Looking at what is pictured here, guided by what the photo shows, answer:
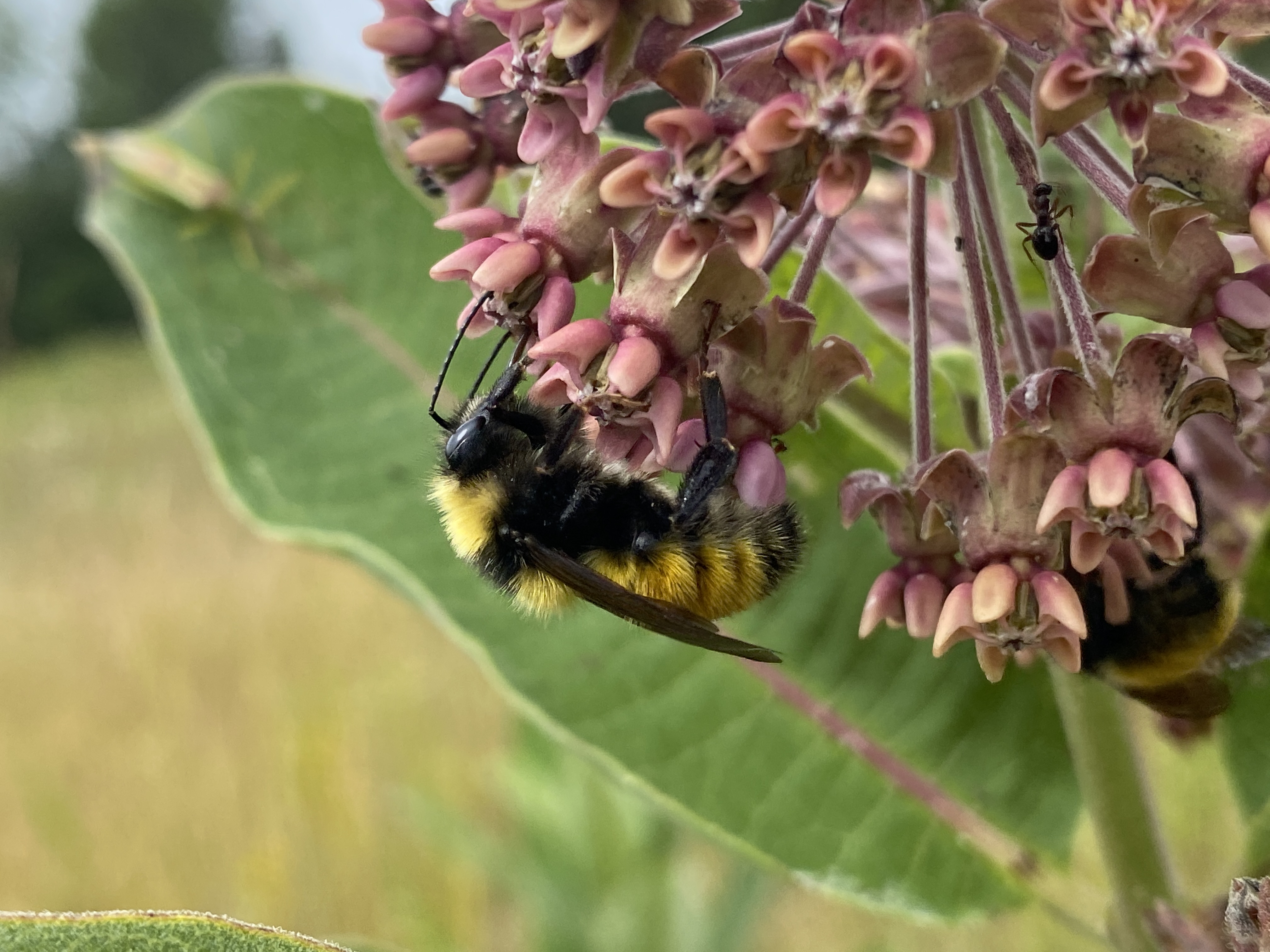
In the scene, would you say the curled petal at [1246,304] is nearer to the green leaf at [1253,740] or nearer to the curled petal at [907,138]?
the curled petal at [907,138]

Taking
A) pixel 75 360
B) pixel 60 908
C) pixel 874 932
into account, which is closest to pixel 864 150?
pixel 874 932

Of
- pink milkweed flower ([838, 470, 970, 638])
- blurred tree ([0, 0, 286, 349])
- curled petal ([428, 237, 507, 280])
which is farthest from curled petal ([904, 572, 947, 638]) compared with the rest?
blurred tree ([0, 0, 286, 349])

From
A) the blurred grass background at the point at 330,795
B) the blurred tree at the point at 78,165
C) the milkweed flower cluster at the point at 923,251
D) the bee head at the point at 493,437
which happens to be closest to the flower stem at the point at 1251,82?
the milkweed flower cluster at the point at 923,251

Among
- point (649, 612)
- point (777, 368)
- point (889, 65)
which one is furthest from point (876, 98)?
point (649, 612)

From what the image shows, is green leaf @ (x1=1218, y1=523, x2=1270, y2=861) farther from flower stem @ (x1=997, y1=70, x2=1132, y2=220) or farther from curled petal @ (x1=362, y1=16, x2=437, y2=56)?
curled petal @ (x1=362, y1=16, x2=437, y2=56)

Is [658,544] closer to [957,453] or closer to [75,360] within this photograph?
[957,453]

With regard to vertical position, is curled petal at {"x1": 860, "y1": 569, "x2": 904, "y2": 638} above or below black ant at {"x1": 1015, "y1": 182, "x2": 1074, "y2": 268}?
below
